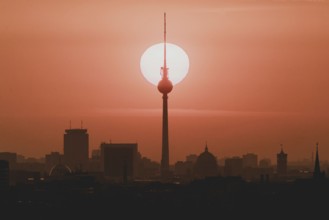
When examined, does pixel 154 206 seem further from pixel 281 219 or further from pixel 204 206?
pixel 281 219

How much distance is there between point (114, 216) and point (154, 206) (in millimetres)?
17843

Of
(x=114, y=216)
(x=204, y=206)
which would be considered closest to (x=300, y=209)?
(x=204, y=206)

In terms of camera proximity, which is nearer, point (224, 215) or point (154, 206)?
point (224, 215)

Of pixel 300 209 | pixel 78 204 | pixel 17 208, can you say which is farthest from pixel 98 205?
pixel 300 209

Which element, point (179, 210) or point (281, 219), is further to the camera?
point (179, 210)

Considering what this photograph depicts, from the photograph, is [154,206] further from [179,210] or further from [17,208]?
→ [17,208]

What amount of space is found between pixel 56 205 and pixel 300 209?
132 feet

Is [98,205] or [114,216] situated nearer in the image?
[114,216]

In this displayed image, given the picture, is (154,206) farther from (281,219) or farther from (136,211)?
(281,219)

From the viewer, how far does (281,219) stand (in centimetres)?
17712

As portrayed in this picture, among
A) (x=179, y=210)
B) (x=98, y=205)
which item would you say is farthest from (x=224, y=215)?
(x=98, y=205)

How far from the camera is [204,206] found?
7771 inches

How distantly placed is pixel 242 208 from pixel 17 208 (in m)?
35.9

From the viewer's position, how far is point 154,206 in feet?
649
